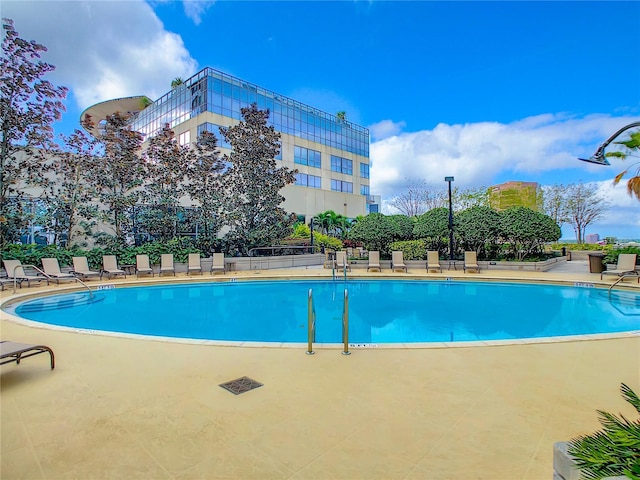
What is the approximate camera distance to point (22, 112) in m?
13.0

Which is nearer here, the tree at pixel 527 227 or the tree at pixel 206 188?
the tree at pixel 527 227

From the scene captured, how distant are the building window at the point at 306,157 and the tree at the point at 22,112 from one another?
1995 centimetres

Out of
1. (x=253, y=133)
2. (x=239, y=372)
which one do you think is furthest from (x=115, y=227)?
(x=239, y=372)

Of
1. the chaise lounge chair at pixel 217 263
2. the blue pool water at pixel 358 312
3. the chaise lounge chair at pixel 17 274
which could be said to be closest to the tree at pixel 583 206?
the blue pool water at pixel 358 312

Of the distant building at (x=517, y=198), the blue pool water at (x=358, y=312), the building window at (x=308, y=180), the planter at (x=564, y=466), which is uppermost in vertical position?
the building window at (x=308, y=180)

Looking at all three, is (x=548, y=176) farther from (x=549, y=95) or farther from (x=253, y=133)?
(x=253, y=133)

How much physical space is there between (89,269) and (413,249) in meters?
13.8

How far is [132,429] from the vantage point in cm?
270

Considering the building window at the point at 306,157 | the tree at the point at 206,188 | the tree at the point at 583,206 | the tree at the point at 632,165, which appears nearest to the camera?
the tree at the point at 632,165

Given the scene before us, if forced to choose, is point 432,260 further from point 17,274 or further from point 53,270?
point 17,274

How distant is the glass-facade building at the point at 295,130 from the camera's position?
1039 inches

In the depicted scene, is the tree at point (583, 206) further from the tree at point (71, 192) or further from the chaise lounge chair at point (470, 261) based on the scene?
the tree at point (71, 192)

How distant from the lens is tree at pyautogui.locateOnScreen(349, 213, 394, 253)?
677 inches

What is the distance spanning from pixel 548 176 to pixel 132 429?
117 ft
